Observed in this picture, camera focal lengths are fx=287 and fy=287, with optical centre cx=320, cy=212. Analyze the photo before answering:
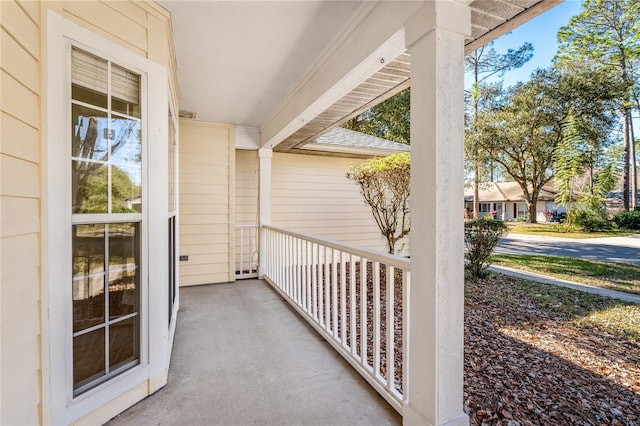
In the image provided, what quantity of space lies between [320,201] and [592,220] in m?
9.12

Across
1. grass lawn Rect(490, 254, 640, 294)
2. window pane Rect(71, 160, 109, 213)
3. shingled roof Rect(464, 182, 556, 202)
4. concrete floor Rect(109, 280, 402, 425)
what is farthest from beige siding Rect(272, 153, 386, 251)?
shingled roof Rect(464, 182, 556, 202)

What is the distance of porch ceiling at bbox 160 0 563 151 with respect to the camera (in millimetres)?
1854

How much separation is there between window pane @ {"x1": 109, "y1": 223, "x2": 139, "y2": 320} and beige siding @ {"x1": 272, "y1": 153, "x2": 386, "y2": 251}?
4.14 metres

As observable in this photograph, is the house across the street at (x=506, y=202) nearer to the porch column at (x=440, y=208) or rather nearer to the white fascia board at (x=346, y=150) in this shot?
the white fascia board at (x=346, y=150)

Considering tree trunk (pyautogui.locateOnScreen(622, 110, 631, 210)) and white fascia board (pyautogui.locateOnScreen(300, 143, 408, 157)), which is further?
tree trunk (pyautogui.locateOnScreen(622, 110, 631, 210))

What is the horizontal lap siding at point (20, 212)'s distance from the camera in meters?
1.12

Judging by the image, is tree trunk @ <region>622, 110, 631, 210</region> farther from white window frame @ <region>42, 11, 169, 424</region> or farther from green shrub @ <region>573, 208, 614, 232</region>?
white window frame @ <region>42, 11, 169, 424</region>

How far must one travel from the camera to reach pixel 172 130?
10.2 ft

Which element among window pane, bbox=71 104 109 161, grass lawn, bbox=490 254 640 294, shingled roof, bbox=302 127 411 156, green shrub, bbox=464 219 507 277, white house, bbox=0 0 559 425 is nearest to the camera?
white house, bbox=0 0 559 425

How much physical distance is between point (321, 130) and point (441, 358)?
11.7 feet

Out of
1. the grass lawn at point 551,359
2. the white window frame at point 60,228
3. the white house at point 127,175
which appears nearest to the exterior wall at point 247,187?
the white house at point 127,175

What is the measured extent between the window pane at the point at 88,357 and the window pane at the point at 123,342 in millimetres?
56

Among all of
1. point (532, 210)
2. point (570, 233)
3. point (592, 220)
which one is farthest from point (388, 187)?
point (532, 210)

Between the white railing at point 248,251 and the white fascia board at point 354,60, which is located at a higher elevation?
the white fascia board at point 354,60
